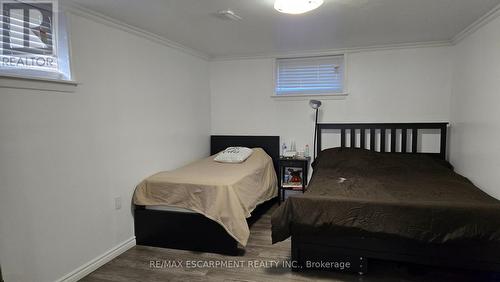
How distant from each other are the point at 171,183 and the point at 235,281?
1.09 metres

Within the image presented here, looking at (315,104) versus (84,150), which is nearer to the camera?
(84,150)

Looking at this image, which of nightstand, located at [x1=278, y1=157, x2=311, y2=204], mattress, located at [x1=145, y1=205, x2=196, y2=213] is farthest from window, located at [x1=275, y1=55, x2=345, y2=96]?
mattress, located at [x1=145, y1=205, x2=196, y2=213]

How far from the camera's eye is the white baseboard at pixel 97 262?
7.66ft

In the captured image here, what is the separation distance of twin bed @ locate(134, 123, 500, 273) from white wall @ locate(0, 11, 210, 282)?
36cm

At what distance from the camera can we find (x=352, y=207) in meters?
2.22

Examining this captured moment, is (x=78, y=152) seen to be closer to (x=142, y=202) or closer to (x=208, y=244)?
(x=142, y=202)

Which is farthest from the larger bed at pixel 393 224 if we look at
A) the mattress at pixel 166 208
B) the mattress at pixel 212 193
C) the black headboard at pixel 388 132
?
the black headboard at pixel 388 132

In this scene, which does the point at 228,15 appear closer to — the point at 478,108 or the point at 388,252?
the point at 388,252

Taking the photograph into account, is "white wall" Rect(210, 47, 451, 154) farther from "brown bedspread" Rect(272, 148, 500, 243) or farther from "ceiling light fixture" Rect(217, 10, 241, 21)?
"ceiling light fixture" Rect(217, 10, 241, 21)

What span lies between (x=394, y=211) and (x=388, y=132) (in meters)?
2.05

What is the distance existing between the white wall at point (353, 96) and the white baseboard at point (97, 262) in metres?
2.22

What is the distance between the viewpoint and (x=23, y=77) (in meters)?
1.96

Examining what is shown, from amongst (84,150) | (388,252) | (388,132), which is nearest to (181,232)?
(84,150)

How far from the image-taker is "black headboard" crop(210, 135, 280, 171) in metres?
4.38
